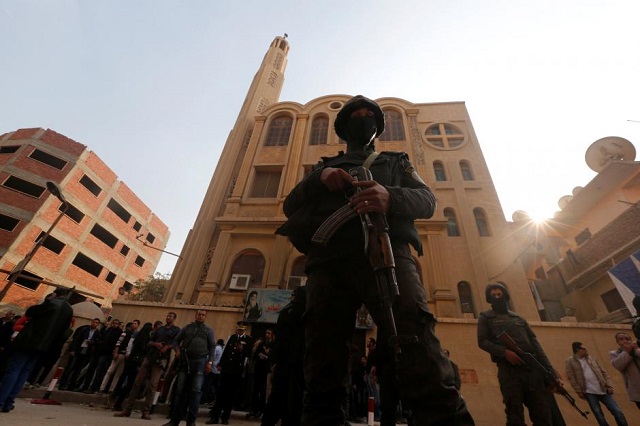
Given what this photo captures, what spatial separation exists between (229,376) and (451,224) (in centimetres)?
1232

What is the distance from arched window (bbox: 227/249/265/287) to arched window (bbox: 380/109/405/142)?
31.9ft

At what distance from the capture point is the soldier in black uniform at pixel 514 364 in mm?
3658

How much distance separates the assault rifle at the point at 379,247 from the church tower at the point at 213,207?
37.0ft

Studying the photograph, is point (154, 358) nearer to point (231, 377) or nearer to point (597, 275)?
point (231, 377)

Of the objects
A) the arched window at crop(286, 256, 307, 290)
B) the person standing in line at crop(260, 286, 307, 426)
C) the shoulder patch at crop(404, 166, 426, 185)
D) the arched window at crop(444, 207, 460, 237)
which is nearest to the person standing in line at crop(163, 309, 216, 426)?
the person standing in line at crop(260, 286, 307, 426)

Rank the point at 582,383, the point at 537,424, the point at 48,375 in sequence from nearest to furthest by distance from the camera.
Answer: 1. the point at 537,424
2. the point at 582,383
3. the point at 48,375

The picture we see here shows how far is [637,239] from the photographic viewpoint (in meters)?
12.1

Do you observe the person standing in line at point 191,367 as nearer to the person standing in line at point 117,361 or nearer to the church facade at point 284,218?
the person standing in line at point 117,361

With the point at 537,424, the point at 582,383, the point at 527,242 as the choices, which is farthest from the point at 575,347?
the point at 527,242

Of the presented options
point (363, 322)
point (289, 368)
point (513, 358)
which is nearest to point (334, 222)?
point (289, 368)

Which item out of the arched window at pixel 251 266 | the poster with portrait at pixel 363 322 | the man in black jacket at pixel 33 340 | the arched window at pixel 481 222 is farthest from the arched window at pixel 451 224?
the man in black jacket at pixel 33 340

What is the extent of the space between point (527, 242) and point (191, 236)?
17.6m

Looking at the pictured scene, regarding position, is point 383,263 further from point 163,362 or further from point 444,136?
point 444,136

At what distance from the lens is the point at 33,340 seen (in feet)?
13.9
